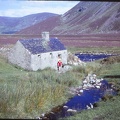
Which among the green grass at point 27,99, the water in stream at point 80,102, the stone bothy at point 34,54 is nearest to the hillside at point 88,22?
the stone bothy at point 34,54

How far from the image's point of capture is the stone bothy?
2159cm

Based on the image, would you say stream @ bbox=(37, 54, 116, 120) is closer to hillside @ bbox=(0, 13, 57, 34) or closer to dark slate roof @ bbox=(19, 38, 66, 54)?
dark slate roof @ bbox=(19, 38, 66, 54)

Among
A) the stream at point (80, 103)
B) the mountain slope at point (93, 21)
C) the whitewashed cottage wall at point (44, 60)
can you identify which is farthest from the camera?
the mountain slope at point (93, 21)

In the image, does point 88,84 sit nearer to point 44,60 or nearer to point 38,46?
point 44,60

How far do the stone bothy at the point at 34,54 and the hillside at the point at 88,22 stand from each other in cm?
5236

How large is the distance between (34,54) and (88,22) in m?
75.6

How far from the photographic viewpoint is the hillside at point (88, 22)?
284 ft

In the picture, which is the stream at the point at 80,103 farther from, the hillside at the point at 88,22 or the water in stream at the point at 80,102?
the hillside at the point at 88,22

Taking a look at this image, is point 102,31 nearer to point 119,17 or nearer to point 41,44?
point 119,17

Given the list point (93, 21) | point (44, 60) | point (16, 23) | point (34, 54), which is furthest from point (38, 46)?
point (16, 23)

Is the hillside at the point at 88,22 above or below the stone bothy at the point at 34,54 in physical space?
above

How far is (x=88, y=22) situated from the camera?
95438 millimetres

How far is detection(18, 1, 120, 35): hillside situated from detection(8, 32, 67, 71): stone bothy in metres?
52.4

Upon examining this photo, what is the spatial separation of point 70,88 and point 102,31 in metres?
72.3
